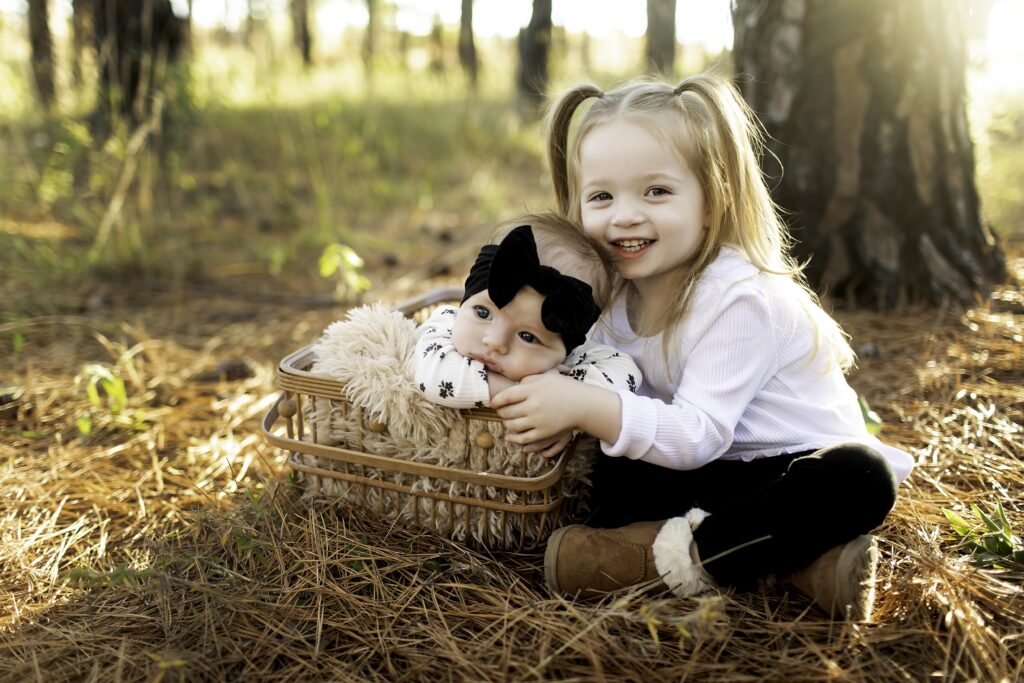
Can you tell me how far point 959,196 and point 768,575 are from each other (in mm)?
2072

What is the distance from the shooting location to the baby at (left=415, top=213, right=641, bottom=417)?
1443 mm

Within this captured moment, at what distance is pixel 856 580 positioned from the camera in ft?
4.43

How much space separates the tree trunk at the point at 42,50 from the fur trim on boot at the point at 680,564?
5232mm

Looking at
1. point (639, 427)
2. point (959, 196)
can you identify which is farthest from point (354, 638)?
point (959, 196)

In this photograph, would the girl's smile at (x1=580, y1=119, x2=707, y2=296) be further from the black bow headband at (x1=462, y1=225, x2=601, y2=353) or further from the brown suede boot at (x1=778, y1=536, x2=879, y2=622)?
the brown suede boot at (x1=778, y1=536, x2=879, y2=622)

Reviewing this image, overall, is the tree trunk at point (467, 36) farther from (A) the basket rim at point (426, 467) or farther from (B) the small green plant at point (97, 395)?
(A) the basket rim at point (426, 467)

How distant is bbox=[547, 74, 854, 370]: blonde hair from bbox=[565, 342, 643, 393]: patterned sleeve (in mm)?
111

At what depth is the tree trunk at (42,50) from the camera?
5328mm

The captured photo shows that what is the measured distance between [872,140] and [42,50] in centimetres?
645

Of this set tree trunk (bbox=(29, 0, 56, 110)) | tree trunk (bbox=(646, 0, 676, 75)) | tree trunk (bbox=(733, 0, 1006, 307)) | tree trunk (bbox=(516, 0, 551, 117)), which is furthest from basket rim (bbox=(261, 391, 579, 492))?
tree trunk (bbox=(516, 0, 551, 117))

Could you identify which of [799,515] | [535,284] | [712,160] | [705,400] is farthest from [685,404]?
[712,160]

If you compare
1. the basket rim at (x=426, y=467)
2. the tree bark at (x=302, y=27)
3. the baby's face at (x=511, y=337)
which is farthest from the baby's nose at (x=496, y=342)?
the tree bark at (x=302, y=27)

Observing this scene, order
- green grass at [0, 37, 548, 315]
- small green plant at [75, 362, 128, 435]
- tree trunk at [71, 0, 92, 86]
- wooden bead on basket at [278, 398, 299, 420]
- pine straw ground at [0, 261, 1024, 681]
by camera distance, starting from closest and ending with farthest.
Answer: pine straw ground at [0, 261, 1024, 681], wooden bead on basket at [278, 398, 299, 420], small green plant at [75, 362, 128, 435], green grass at [0, 37, 548, 315], tree trunk at [71, 0, 92, 86]

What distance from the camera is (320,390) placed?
167cm
